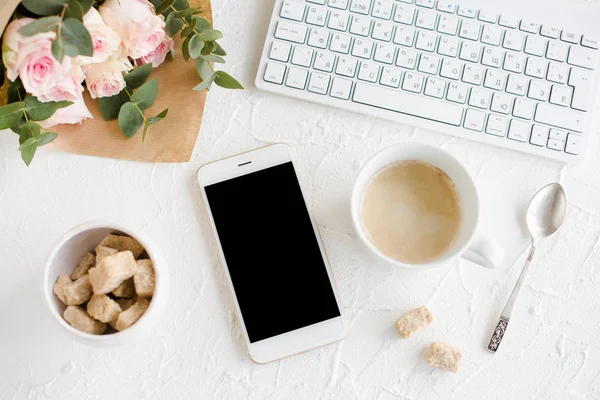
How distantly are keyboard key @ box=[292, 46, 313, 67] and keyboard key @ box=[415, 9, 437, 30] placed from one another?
0.49ft

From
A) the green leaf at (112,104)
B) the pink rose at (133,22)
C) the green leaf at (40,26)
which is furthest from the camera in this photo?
the green leaf at (112,104)

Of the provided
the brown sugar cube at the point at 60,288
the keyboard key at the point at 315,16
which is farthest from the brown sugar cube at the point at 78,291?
the keyboard key at the point at 315,16

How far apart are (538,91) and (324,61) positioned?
0.28 m

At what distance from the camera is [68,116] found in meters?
0.67

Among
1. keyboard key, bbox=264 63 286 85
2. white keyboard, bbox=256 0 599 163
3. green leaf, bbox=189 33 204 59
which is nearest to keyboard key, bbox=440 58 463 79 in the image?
white keyboard, bbox=256 0 599 163

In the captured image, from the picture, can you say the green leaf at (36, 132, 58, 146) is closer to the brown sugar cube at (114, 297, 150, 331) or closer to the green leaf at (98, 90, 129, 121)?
the green leaf at (98, 90, 129, 121)

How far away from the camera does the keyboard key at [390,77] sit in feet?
2.33

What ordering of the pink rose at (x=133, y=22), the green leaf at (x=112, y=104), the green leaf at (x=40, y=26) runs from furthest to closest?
the green leaf at (x=112, y=104) < the pink rose at (x=133, y=22) < the green leaf at (x=40, y=26)

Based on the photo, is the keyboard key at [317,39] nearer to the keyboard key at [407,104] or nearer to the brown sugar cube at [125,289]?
the keyboard key at [407,104]

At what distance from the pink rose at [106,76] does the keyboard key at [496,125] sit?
1.49ft

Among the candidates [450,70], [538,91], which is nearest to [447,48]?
[450,70]

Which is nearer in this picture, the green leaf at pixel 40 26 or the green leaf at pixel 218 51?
the green leaf at pixel 40 26

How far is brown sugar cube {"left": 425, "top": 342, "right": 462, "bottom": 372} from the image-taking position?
697 millimetres

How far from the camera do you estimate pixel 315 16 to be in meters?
0.71
